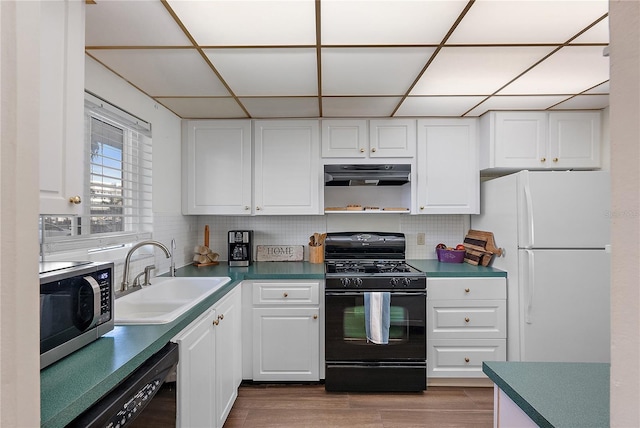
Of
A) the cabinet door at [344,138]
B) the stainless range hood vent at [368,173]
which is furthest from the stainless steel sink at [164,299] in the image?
the cabinet door at [344,138]

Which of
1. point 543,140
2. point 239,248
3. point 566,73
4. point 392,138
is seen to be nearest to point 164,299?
point 239,248

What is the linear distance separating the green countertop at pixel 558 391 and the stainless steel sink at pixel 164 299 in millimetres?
1248

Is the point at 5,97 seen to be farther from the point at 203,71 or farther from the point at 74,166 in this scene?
the point at 203,71

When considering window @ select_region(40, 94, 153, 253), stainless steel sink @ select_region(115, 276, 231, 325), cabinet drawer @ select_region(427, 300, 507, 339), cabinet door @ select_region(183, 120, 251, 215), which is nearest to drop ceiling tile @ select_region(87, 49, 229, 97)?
window @ select_region(40, 94, 153, 253)

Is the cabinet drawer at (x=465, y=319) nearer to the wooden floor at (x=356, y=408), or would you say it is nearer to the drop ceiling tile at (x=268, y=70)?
the wooden floor at (x=356, y=408)

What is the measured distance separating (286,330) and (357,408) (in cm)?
72

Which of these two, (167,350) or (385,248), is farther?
(385,248)

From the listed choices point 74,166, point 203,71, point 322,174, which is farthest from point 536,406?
point 322,174

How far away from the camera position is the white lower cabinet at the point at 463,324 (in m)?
2.57

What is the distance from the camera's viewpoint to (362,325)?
8.18ft

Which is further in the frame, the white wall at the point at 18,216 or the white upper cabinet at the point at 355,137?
the white upper cabinet at the point at 355,137

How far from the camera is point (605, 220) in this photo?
2344 mm

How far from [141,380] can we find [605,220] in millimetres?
2875

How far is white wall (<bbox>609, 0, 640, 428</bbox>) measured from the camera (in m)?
0.39
